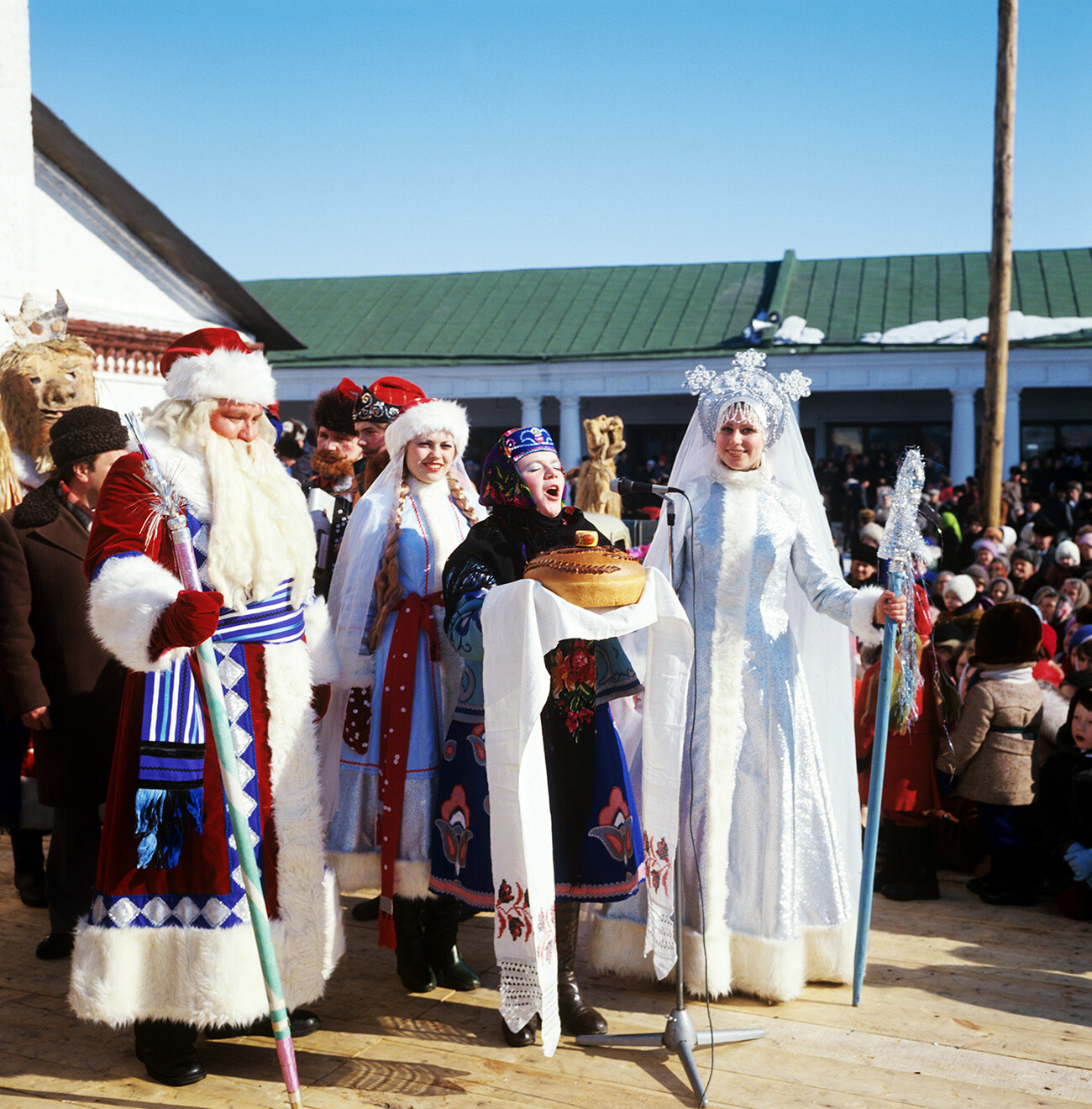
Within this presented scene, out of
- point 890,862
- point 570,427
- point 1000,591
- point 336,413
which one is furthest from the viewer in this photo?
point 570,427

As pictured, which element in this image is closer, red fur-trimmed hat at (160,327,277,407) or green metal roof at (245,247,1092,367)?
red fur-trimmed hat at (160,327,277,407)

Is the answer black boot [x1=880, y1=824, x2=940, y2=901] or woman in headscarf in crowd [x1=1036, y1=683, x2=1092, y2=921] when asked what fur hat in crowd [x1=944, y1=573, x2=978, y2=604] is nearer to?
woman in headscarf in crowd [x1=1036, y1=683, x2=1092, y2=921]

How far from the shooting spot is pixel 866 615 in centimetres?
340

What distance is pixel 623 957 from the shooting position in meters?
3.57

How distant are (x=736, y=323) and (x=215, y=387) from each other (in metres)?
17.0

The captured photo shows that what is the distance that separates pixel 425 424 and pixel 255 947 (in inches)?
68.7

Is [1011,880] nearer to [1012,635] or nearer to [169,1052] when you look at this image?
[1012,635]

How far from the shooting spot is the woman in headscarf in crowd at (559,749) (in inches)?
124

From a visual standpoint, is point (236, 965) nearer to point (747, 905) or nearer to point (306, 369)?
point (747, 905)

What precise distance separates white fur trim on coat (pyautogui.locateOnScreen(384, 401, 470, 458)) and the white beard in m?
0.71

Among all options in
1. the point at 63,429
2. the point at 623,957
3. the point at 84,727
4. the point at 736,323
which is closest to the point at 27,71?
the point at 63,429

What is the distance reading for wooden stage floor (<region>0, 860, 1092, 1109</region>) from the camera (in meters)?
2.86

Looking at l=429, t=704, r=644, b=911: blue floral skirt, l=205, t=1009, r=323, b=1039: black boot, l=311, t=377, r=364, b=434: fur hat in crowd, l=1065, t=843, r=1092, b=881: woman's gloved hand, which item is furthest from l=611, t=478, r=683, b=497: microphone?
l=311, t=377, r=364, b=434: fur hat in crowd

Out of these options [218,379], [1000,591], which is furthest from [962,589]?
[218,379]
